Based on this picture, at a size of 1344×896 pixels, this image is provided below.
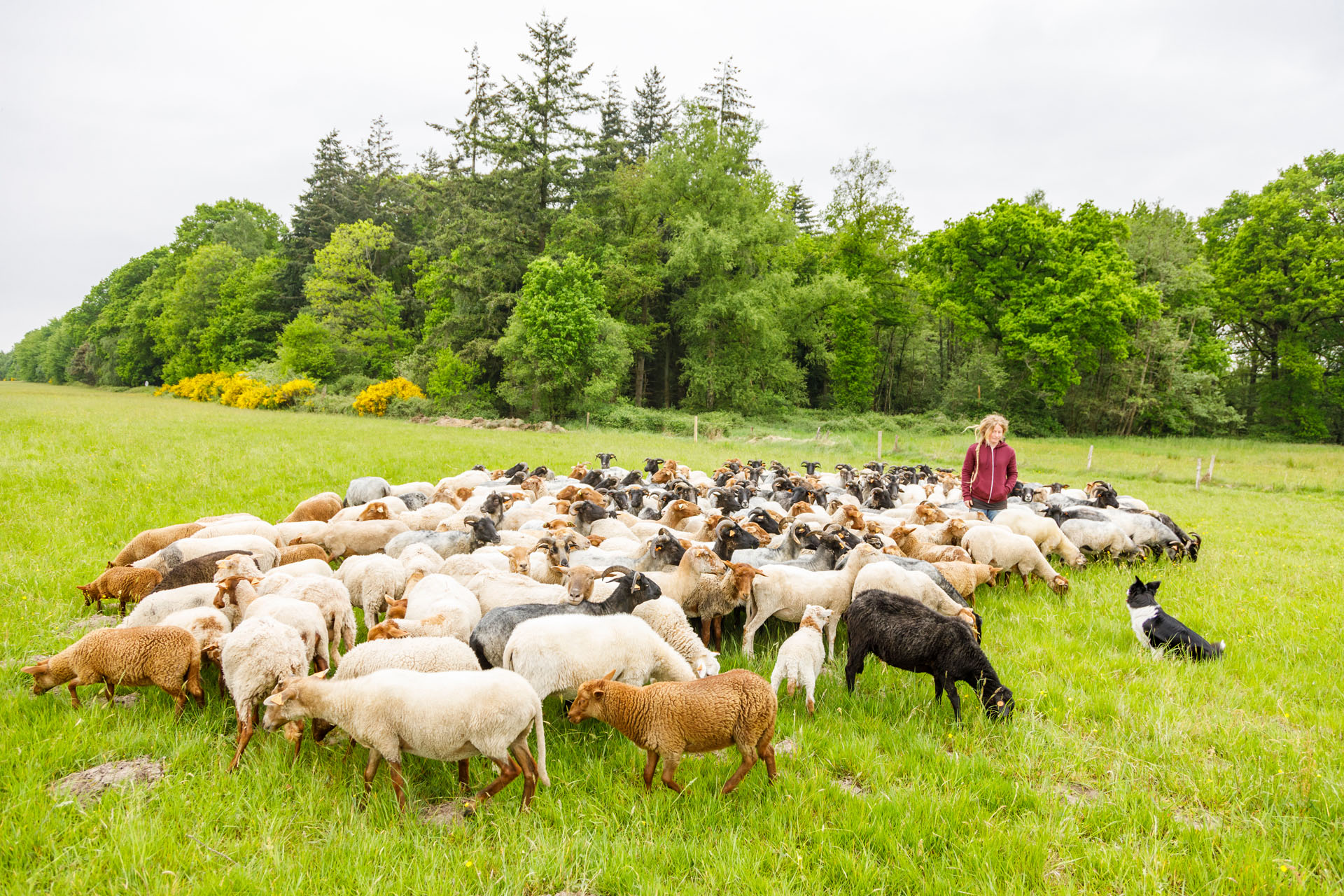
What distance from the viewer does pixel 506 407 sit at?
4284 centimetres

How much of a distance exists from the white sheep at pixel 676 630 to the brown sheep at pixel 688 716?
1139 millimetres

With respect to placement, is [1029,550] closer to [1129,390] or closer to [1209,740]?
[1209,740]

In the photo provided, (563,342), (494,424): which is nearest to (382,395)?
(494,424)

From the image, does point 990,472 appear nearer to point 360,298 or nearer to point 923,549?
point 923,549

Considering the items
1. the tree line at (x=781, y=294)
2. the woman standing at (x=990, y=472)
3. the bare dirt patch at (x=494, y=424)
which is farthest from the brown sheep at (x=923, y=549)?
the tree line at (x=781, y=294)

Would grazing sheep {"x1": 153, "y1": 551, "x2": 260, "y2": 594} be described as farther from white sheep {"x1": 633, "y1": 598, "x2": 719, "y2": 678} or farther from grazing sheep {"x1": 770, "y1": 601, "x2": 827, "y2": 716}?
grazing sheep {"x1": 770, "y1": 601, "x2": 827, "y2": 716}

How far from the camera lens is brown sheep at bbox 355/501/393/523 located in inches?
344

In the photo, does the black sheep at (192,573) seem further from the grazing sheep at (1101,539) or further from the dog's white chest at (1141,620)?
the grazing sheep at (1101,539)

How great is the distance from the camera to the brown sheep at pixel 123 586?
19.8 ft

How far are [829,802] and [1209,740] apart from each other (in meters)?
3.05

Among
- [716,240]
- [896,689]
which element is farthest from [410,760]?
[716,240]

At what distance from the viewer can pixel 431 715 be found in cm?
349

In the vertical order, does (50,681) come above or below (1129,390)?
below

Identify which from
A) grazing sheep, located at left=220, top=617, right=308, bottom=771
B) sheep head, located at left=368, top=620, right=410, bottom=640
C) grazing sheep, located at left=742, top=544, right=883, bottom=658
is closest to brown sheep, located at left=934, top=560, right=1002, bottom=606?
grazing sheep, located at left=742, top=544, right=883, bottom=658
